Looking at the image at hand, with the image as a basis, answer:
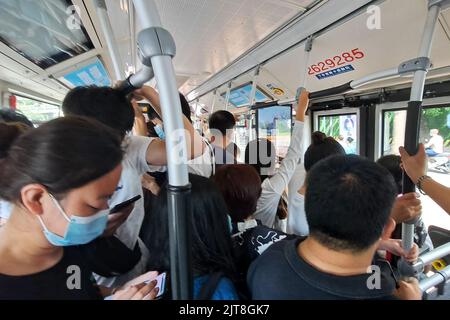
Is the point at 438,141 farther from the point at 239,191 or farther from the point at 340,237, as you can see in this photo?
the point at 340,237

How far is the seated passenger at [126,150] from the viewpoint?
1045 mm

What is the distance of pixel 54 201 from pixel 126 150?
0.41 meters

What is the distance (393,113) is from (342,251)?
7.87ft

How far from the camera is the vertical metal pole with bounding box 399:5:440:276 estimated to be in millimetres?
1007

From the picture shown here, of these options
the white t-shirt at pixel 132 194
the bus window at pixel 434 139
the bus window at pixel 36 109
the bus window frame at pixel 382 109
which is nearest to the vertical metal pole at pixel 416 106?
the white t-shirt at pixel 132 194

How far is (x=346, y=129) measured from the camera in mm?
3072

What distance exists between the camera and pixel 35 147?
0.64 metres

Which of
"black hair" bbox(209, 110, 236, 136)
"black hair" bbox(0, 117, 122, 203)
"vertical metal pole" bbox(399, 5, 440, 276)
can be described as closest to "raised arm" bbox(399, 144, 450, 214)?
"vertical metal pole" bbox(399, 5, 440, 276)

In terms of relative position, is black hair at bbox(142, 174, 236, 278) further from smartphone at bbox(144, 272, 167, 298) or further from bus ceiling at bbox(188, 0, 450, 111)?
bus ceiling at bbox(188, 0, 450, 111)

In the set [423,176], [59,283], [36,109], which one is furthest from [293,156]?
[36,109]

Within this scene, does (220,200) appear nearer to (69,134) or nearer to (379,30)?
(69,134)

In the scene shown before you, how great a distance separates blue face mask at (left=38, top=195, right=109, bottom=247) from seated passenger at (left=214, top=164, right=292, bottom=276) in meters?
0.57

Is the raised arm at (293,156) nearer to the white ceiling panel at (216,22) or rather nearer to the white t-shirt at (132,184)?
the white ceiling panel at (216,22)
